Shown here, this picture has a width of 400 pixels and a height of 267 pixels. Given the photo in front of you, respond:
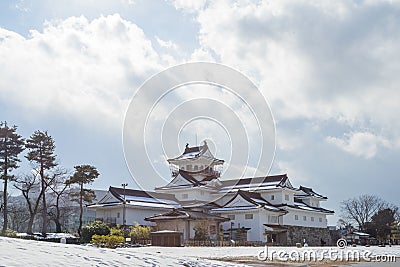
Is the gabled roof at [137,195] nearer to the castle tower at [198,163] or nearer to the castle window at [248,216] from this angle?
the castle tower at [198,163]

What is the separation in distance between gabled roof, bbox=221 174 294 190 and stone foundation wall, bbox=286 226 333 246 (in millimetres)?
5078

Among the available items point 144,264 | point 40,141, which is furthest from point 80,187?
point 144,264

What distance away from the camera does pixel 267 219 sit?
48031 mm

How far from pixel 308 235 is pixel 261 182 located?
8222 millimetres

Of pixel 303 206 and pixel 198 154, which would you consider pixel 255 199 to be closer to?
pixel 303 206

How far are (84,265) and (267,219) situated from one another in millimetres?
40575

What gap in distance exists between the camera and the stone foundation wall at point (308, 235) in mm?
50250

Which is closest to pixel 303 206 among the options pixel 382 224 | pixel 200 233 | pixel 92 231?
pixel 382 224

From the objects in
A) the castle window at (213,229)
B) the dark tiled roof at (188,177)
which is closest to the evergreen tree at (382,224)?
the dark tiled roof at (188,177)

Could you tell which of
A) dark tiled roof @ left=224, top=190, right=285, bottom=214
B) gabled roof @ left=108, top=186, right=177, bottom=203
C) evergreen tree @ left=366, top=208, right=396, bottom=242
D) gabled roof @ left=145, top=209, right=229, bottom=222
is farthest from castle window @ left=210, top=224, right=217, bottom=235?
evergreen tree @ left=366, top=208, right=396, bottom=242

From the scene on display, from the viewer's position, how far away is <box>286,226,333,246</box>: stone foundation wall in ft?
165

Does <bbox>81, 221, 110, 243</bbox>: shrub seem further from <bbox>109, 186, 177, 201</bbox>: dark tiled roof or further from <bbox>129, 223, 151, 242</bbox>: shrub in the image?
<bbox>109, 186, 177, 201</bbox>: dark tiled roof

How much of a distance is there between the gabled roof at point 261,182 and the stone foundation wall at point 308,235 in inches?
200

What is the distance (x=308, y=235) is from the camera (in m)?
53.7
